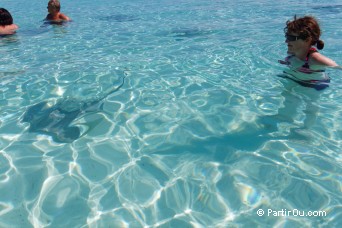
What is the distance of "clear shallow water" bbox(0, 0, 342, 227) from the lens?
8.51 ft

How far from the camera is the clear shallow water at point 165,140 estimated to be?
2595 mm

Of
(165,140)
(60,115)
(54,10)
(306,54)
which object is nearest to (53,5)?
(54,10)

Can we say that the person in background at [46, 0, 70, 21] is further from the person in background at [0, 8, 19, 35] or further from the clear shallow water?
the clear shallow water

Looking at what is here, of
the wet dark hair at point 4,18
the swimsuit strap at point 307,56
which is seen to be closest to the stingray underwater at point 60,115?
the swimsuit strap at point 307,56

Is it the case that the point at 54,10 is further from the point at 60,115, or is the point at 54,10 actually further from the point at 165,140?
the point at 165,140

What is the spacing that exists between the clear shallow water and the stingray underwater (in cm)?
2

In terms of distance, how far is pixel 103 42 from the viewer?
810cm

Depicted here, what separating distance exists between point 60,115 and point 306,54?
11.3 ft

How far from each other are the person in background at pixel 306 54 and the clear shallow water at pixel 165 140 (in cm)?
25

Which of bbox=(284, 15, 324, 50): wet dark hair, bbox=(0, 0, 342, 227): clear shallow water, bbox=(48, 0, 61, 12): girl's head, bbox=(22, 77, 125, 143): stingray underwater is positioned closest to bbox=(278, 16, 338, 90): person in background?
bbox=(284, 15, 324, 50): wet dark hair

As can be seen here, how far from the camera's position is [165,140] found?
3539 mm

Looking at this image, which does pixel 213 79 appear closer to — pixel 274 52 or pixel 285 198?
pixel 274 52

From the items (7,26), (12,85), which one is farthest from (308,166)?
(7,26)

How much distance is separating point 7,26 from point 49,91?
535 cm
